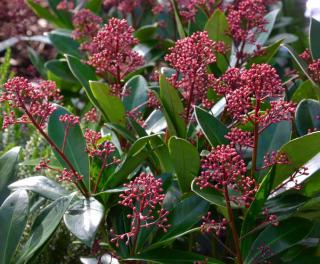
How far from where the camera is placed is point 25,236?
1.73 m

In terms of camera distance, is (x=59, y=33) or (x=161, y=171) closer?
(x=161, y=171)

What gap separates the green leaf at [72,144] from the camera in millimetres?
1463

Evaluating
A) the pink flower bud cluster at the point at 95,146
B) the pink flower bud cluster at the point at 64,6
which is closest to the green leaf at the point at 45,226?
the pink flower bud cluster at the point at 95,146

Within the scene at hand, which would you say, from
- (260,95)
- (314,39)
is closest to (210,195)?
(260,95)

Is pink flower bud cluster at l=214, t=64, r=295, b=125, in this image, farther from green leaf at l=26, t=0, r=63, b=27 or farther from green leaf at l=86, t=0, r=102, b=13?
green leaf at l=26, t=0, r=63, b=27

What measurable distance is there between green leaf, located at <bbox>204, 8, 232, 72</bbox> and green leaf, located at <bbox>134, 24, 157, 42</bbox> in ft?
1.41

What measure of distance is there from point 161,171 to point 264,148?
0.27 m

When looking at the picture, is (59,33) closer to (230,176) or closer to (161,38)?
(161,38)

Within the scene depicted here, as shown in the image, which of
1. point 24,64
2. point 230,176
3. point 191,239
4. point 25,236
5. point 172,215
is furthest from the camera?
point 24,64

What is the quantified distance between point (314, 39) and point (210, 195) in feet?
2.16

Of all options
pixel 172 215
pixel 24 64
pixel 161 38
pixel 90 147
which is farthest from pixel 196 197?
pixel 24 64

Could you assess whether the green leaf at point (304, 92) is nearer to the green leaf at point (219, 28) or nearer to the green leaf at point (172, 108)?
the green leaf at point (219, 28)

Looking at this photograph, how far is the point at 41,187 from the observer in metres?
1.42

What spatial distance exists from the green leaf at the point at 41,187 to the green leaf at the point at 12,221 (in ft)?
0.06
